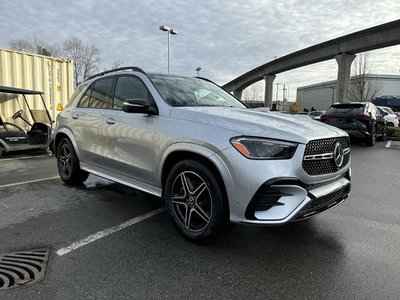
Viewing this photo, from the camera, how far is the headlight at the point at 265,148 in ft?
9.78

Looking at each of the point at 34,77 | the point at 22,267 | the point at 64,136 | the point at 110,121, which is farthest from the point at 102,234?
the point at 34,77

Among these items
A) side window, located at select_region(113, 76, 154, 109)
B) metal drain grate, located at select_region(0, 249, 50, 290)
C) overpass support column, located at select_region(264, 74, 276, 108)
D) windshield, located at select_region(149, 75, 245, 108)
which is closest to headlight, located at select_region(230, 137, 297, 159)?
windshield, located at select_region(149, 75, 245, 108)

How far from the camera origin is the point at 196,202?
344cm

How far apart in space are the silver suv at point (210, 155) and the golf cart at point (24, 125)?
4.90 meters

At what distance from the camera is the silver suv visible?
2.98 meters

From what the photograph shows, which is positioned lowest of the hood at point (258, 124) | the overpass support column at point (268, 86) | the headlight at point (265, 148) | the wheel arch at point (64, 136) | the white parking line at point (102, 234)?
the white parking line at point (102, 234)

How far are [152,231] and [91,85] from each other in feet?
8.99

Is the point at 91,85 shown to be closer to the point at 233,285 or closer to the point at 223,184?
the point at 223,184

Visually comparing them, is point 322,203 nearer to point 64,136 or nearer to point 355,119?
point 64,136

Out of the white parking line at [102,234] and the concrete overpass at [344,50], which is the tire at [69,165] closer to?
the white parking line at [102,234]

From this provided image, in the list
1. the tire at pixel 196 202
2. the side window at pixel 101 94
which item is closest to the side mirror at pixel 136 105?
the tire at pixel 196 202

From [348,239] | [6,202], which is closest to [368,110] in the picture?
[348,239]

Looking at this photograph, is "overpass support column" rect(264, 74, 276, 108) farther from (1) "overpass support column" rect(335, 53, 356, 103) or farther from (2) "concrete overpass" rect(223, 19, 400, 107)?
(1) "overpass support column" rect(335, 53, 356, 103)

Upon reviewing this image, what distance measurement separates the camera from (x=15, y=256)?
3242mm
